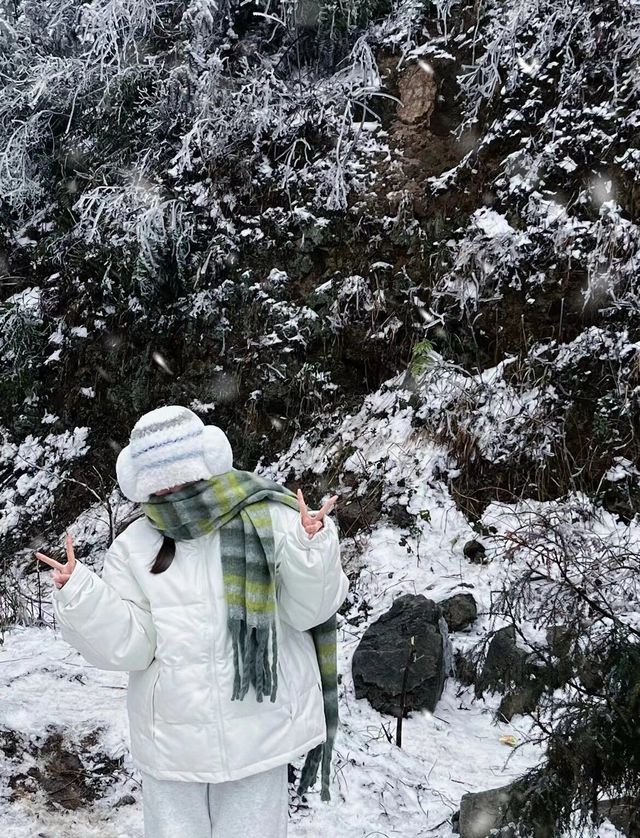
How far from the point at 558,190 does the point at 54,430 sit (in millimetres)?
5478

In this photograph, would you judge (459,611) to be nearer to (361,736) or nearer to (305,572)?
(361,736)

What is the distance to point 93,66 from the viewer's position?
8000 millimetres

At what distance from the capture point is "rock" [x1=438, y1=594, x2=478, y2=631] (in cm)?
464

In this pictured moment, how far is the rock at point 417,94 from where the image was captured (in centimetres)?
667

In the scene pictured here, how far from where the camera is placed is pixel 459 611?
4.66m

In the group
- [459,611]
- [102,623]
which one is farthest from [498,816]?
[459,611]

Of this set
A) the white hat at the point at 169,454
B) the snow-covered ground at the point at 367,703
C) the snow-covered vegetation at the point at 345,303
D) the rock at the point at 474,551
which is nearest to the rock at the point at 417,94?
the snow-covered vegetation at the point at 345,303

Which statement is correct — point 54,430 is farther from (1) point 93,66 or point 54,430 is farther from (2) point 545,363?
(2) point 545,363

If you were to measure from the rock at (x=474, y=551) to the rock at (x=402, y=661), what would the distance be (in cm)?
88

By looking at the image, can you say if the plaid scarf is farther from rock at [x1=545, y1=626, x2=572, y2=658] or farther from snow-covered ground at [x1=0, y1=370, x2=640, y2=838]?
snow-covered ground at [x1=0, y1=370, x2=640, y2=838]

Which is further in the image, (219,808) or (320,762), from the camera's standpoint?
(320,762)

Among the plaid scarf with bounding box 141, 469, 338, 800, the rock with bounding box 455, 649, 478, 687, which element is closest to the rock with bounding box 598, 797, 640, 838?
the plaid scarf with bounding box 141, 469, 338, 800

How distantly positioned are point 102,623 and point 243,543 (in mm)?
460

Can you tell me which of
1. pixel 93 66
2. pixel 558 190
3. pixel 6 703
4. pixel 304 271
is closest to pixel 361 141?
pixel 304 271
